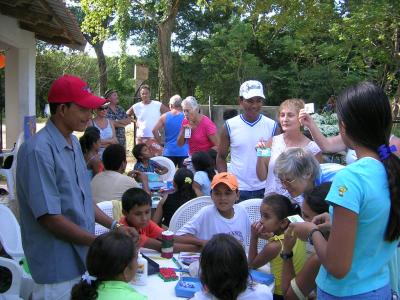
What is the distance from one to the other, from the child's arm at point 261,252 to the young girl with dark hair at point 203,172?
70.7 inches

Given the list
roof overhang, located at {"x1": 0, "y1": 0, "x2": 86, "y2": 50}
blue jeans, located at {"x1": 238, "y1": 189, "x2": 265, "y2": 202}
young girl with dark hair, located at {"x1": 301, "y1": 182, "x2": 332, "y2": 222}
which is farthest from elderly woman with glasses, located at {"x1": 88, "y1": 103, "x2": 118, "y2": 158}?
young girl with dark hair, located at {"x1": 301, "y1": 182, "x2": 332, "y2": 222}

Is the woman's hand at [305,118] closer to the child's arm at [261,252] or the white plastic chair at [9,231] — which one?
the child's arm at [261,252]

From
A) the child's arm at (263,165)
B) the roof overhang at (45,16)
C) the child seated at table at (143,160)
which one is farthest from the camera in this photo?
the roof overhang at (45,16)

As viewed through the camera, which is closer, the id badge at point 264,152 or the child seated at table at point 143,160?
the id badge at point 264,152

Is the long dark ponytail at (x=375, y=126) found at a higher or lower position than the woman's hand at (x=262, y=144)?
higher

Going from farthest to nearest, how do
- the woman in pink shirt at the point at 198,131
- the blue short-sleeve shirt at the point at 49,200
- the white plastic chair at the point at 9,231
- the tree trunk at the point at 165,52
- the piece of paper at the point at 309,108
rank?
the tree trunk at the point at 165,52 → the woman in pink shirt at the point at 198,131 → the white plastic chair at the point at 9,231 → the piece of paper at the point at 309,108 → the blue short-sleeve shirt at the point at 49,200

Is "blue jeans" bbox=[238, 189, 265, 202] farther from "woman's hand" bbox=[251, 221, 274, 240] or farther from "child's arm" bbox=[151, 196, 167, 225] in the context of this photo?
"woman's hand" bbox=[251, 221, 274, 240]

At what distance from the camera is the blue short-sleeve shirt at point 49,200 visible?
192 centimetres

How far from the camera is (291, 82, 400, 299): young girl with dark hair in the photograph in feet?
4.92

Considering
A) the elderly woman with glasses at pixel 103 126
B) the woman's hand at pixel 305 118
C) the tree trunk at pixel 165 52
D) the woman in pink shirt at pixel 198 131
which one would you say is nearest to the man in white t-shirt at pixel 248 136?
the woman's hand at pixel 305 118

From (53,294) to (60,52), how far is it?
955 inches

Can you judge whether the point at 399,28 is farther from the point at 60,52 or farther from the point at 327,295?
the point at 60,52

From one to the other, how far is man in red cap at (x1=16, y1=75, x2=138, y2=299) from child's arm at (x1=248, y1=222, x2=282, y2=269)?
105 centimetres

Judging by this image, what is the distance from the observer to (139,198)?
3.08 m
